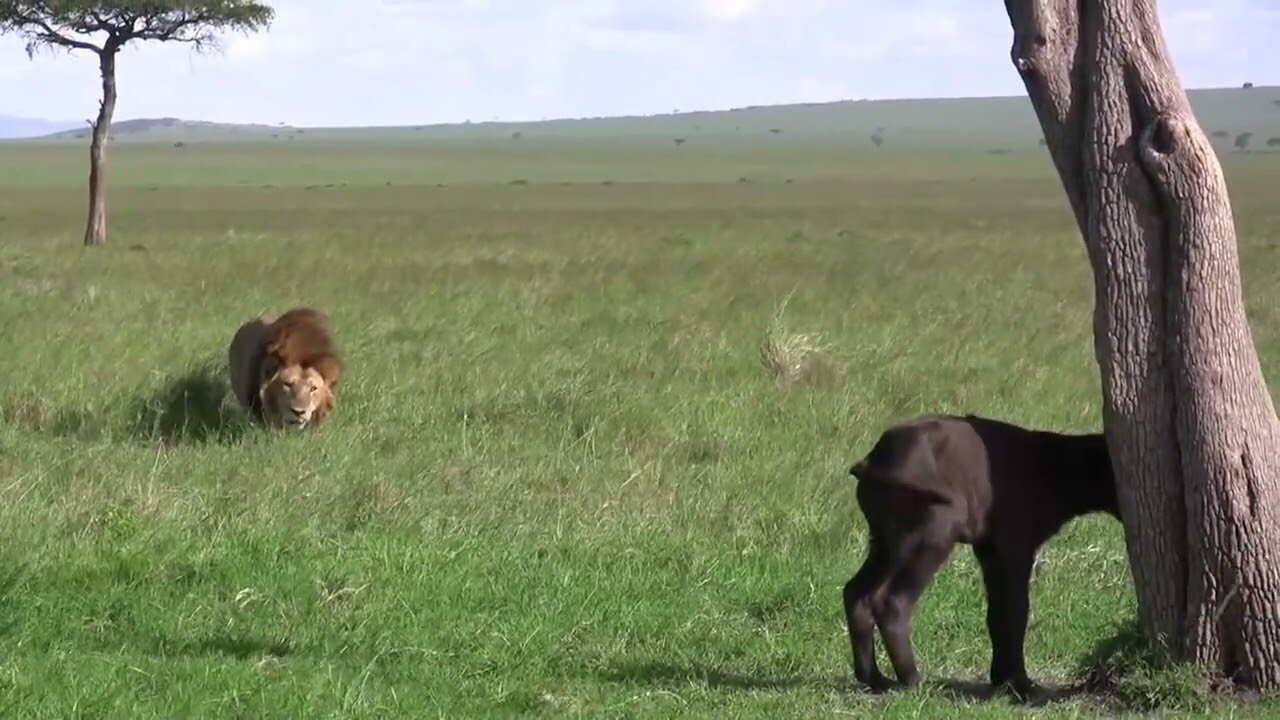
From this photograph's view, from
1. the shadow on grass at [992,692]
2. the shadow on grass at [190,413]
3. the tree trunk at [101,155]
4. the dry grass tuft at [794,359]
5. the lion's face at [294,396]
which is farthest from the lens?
the tree trunk at [101,155]

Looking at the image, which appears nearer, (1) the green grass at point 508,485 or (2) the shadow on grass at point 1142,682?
(2) the shadow on grass at point 1142,682

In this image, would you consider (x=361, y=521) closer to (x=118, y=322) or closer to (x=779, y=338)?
(x=779, y=338)

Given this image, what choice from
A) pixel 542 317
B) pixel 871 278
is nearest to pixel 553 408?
pixel 542 317

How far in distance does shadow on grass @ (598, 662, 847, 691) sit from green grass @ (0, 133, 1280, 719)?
2 centimetres

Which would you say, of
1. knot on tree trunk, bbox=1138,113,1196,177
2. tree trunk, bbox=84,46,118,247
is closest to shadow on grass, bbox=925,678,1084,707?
knot on tree trunk, bbox=1138,113,1196,177

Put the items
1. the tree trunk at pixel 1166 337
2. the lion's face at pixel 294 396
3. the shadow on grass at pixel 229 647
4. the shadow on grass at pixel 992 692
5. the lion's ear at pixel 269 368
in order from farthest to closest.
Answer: the lion's ear at pixel 269 368 < the lion's face at pixel 294 396 < the shadow on grass at pixel 229 647 < the shadow on grass at pixel 992 692 < the tree trunk at pixel 1166 337

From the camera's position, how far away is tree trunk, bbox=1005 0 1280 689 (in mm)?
6492

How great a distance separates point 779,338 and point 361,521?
277 inches

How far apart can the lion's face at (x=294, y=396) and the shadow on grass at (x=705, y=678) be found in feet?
18.2

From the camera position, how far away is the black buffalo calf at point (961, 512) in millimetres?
6566

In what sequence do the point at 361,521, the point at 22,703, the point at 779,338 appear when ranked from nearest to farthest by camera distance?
1. the point at 22,703
2. the point at 361,521
3. the point at 779,338

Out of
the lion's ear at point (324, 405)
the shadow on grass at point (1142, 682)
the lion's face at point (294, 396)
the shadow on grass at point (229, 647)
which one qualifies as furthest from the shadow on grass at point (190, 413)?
the shadow on grass at point (1142, 682)

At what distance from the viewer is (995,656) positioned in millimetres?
6836

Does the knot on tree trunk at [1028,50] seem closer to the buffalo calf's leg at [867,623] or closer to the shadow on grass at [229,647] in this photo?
the buffalo calf's leg at [867,623]
